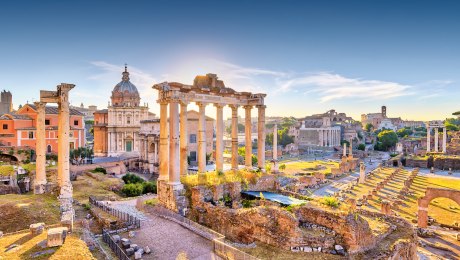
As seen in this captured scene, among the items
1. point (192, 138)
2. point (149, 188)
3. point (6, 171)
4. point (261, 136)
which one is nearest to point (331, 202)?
point (261, 136)

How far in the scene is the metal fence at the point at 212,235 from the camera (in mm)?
10689

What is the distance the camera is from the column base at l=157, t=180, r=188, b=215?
51.5 ft

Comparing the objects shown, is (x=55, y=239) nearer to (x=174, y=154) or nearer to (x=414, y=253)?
(x=174, y=154)

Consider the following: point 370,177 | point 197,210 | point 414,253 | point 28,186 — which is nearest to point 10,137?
point 28,186

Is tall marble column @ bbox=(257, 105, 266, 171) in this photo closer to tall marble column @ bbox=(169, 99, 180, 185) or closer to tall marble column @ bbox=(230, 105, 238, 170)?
tall marble column @ bbox=(230, 105, 238, 170)

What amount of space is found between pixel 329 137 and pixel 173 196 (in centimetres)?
9970

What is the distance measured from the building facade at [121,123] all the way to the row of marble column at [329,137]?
7496 cm

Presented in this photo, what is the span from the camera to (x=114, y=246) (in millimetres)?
11977

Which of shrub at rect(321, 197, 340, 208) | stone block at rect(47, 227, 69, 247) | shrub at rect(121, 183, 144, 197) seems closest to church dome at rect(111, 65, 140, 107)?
shrub at rect(121, 183, 144, 197)

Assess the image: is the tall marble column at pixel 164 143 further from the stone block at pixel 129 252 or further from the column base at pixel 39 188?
the column base at pixel 39 188

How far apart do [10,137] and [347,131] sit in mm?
107014

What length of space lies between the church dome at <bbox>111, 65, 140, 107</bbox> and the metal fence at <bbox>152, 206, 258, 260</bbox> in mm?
36481

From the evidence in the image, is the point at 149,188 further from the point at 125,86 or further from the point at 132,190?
the point at 125,86

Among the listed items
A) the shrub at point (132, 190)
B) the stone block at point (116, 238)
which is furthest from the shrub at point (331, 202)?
the shrub at point (132, 190)
